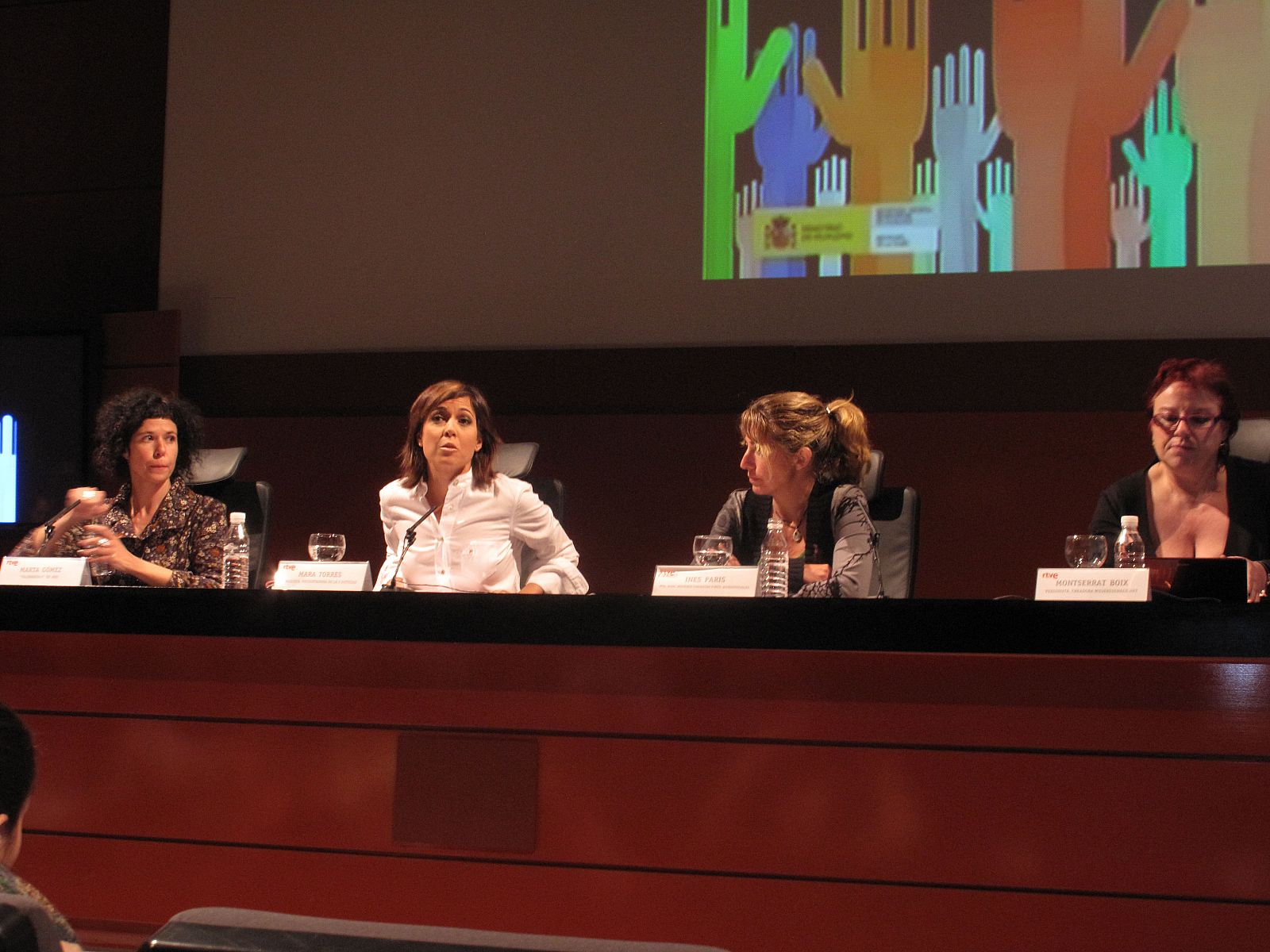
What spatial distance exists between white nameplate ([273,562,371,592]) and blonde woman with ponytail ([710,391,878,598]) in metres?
0.90

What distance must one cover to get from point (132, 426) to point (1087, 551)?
238 cm

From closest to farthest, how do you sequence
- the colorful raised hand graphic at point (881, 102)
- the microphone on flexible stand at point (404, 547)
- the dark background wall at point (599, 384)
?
1. the microphone on flexible stand at point (404, 547)
2. the dark background wall at point (599, 384)
3. the colorful raised hand graphic at point (881, 102)

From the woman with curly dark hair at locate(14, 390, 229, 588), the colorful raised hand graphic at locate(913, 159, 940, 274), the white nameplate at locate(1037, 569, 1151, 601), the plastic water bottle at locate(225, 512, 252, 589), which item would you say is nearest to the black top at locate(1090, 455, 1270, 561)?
the white nameplate at locate(1037, 569, 1151, 601)

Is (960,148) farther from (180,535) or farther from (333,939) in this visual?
(333,939)

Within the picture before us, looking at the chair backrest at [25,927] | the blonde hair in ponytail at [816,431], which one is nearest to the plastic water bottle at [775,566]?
the blonde hair in ponytail at [816,431]

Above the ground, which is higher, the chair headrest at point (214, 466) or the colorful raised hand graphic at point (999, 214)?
the colorful raised hand graphic at point (999, 214)

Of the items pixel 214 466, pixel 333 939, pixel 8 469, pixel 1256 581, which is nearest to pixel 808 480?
pixel 1256 581

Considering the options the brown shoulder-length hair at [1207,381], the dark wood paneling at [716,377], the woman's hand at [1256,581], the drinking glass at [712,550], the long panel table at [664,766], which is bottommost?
the long panel table at [664,766]

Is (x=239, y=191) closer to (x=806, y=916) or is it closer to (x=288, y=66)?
(x=288, y=66)

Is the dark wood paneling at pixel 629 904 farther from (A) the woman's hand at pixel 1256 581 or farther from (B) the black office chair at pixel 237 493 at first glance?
(B) the black office chair at pixel 237 493

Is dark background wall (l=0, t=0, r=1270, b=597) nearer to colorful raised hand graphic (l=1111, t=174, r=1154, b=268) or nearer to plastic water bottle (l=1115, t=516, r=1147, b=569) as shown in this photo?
colorful raised hand graphic (l=1111, t=174, r=1154, b=268)

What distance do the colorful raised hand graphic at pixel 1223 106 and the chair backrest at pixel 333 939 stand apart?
3.66 meters

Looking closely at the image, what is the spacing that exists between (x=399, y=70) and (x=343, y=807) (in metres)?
3.17

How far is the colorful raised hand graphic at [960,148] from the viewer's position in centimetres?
387
